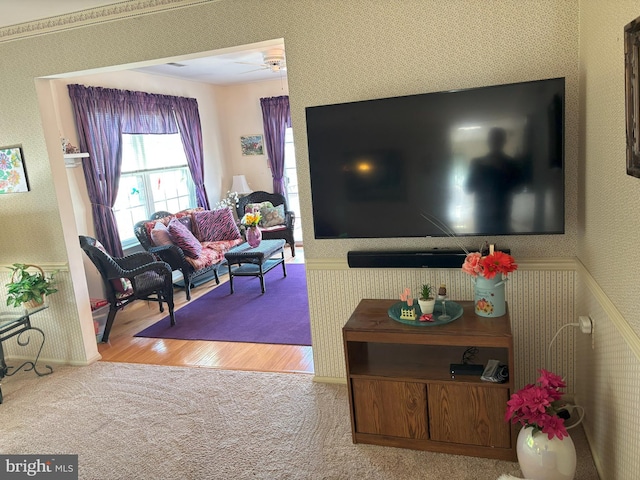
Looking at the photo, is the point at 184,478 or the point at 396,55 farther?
the point at 396,55

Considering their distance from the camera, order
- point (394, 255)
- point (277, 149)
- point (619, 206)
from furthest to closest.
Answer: point (277, 149), point (394, 255), point (619, 206)

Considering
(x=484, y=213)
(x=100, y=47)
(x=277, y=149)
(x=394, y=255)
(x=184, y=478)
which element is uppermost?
(x=100, y=47)

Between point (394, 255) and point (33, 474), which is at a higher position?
point (394, 255)

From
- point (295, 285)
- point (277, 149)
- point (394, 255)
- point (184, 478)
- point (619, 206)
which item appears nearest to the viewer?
point (619, 206)

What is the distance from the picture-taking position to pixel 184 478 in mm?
2490

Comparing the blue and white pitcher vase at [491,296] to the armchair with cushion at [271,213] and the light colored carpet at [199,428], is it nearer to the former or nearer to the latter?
the light colored carpet at [199,428]

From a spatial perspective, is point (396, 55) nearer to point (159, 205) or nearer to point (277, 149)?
point (159, 205)

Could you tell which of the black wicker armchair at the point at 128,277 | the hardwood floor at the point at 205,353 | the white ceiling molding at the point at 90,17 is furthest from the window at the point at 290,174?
the white ceiling molding at the point at 90,17

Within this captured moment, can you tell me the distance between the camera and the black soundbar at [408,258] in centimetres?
284

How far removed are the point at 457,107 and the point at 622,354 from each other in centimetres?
141

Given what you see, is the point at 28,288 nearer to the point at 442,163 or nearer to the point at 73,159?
the point at 73,159

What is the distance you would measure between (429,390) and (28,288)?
9.90ft

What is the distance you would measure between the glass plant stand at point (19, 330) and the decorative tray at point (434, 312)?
273 centimetres

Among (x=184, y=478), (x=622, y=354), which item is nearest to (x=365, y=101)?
(x=622, y=354)
